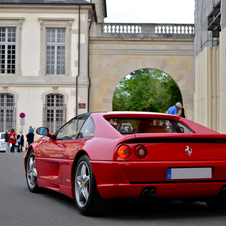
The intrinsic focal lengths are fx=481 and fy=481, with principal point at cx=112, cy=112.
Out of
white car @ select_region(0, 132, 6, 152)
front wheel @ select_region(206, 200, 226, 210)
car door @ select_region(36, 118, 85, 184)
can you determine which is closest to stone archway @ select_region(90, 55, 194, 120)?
white car @ select_region(0, 132, 6, 152)

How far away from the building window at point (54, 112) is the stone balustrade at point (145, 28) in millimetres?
5643

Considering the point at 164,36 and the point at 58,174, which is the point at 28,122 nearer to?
the point at 164,36

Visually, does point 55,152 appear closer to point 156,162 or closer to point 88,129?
point 88,129

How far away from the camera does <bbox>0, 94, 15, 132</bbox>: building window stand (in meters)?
32.7

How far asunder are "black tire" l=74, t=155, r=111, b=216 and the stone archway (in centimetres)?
2668

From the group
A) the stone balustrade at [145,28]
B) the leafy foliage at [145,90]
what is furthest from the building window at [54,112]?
the leafy foliage at [145,90]

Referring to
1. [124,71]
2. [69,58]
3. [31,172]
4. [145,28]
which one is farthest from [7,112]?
[31,172]

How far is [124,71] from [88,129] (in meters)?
26.9

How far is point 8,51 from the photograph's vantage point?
3312cm

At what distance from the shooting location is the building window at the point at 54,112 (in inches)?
1287

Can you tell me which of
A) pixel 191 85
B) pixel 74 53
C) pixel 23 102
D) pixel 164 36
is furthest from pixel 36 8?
pixel 191 85

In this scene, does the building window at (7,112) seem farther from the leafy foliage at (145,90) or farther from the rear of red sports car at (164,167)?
the leafy foliage at (145,90)

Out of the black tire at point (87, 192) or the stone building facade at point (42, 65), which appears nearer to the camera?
the black tire at point (87, 192)

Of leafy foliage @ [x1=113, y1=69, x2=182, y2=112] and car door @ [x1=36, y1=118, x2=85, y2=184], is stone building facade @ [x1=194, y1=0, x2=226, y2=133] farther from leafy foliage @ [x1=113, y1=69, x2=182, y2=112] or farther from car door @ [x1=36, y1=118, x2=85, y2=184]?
leafy foliage @ [x1=113, y1=69, x2=182, y2=112]
